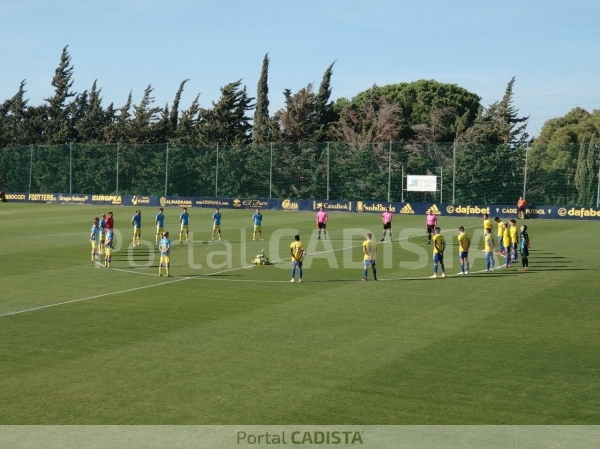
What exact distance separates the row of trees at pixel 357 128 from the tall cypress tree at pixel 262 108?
4.9 inches

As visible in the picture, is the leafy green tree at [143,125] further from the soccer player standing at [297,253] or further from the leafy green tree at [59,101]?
the soccer player standing at [297,253]

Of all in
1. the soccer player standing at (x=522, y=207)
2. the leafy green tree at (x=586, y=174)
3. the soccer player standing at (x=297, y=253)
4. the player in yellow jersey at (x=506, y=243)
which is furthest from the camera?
the leafy green tree at (x=586, y=174)

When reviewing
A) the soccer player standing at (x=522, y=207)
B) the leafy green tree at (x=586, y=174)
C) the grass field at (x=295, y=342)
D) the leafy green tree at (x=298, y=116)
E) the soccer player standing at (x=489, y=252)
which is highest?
the leafy green tree at (x=298, y=116)

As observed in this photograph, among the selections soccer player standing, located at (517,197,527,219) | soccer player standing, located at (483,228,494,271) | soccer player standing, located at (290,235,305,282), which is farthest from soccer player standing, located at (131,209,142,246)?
soccer player standing, located at (517,197,527,219)

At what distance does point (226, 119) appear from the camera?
94375 mm

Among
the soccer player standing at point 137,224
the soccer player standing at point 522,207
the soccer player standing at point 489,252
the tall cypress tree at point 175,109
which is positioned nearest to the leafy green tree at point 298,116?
the tall cypress tree at point 175,109

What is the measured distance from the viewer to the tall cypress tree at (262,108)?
92438 millimetres

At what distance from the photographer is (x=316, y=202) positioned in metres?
68.6

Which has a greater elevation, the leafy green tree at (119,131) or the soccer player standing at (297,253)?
the leafy green tree at (119,131)

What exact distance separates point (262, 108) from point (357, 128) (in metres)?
13.3

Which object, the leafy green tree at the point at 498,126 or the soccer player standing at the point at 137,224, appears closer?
the soccer player standing at the point at 137,224

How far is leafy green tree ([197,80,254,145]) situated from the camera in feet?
306
